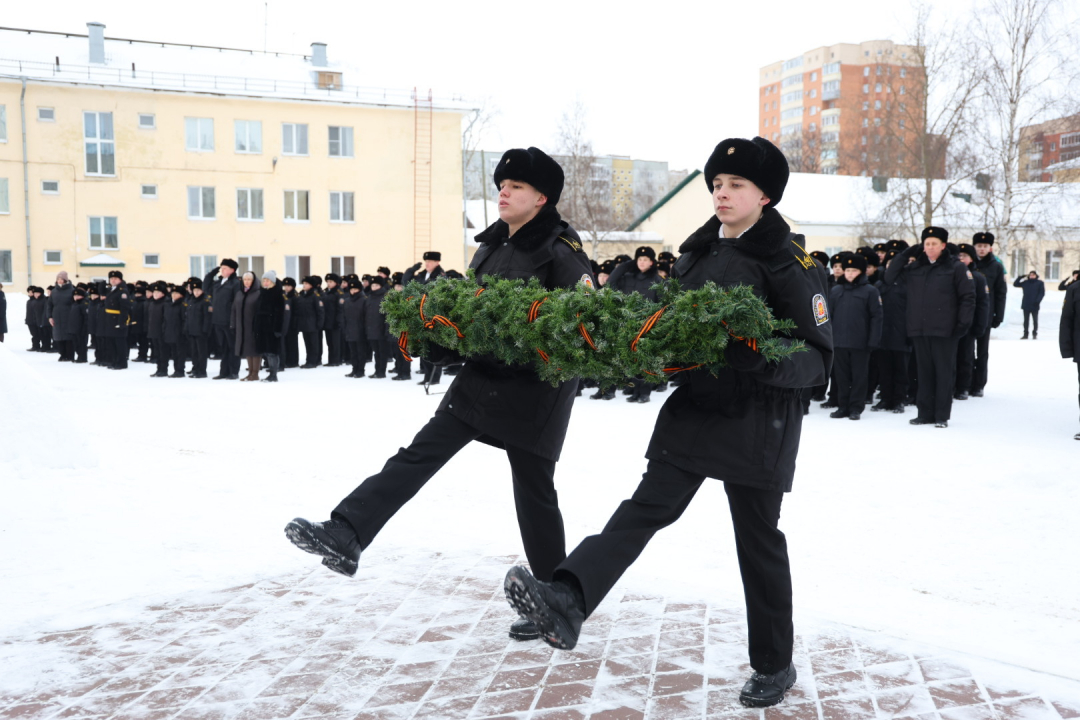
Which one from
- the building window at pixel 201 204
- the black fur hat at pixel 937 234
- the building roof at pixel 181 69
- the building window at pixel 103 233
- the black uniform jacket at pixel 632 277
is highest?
the building roof at pixel 181 69

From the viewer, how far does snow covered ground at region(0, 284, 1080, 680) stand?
15.2 ft

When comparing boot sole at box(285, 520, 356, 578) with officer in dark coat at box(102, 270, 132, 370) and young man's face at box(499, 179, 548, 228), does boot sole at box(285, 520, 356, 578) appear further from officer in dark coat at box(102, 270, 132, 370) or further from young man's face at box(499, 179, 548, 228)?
officer in dark coat at box(102, 270, 132, 370)

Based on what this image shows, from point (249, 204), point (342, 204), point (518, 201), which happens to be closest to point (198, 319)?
Answer: point (518, 201)

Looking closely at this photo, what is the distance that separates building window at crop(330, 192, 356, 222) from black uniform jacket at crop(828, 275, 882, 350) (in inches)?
1223

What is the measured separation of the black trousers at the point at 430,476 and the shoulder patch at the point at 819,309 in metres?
1.28

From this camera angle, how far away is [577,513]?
6461 mm

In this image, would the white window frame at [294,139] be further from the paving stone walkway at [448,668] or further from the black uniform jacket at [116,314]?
the paving stone walkway at [448,668]

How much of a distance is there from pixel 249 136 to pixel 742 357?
38.6m

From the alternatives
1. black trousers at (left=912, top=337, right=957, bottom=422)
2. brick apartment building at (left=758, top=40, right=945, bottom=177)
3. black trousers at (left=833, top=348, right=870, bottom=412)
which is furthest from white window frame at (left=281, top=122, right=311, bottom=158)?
black trousers at (left=912, top=337, right=957, bottom=422)

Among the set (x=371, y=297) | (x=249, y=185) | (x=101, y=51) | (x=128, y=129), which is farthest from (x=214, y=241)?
(x=371, y=297)

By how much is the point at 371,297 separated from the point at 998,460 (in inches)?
458

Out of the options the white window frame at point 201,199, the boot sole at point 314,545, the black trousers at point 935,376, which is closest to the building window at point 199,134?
the white window frame at point 201,199

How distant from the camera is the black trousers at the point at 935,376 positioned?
10461 mm

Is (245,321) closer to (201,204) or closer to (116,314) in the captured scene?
(116,314)
